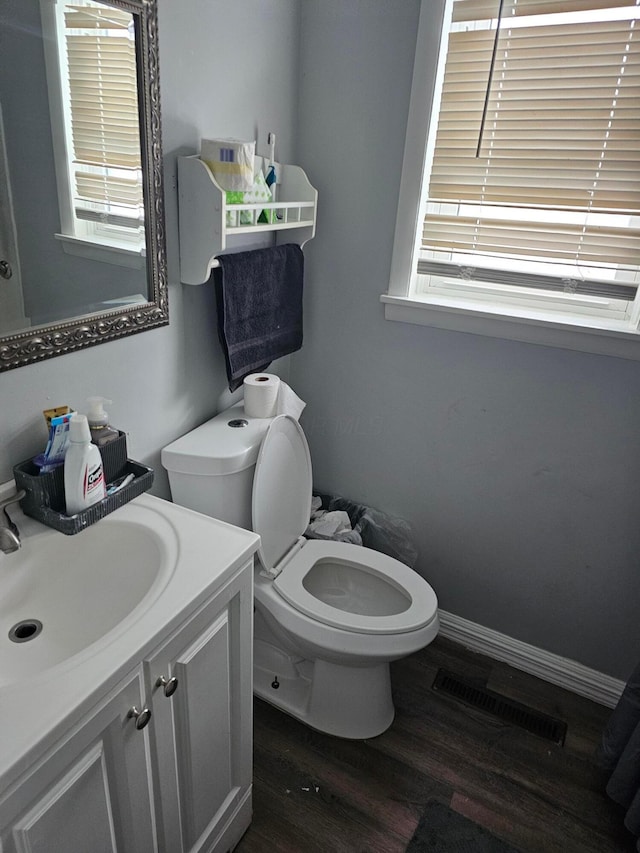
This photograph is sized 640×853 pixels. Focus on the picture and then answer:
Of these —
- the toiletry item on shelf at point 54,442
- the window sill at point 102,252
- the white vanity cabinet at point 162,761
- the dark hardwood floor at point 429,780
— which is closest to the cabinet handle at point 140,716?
the white vanity cabinet at point 162,761

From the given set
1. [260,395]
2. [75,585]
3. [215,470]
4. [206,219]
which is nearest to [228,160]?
[206,219]

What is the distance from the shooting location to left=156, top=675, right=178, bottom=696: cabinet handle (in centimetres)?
97

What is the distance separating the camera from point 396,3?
156 centimetres

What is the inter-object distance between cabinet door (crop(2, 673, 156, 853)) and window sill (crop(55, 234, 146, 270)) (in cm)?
84

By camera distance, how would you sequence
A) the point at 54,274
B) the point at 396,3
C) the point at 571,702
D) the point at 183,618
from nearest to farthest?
the point at 183,618 → the point at 54,274 → the point at 396,3 → the point at 571,702

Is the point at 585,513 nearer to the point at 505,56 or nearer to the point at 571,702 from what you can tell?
the point at 571,702

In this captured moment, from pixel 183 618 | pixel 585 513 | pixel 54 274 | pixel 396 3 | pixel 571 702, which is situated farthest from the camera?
pixel 571 702

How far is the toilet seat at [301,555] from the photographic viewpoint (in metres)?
1.56

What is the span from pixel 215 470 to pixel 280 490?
0.87 ft

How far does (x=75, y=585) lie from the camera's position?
1.13 m

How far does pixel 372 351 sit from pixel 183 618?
117 cm

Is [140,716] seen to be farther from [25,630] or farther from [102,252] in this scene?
[102,252]

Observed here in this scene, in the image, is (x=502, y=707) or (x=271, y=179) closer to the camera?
(x=271, y=179)

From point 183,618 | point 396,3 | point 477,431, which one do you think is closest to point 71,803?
point 183,618
